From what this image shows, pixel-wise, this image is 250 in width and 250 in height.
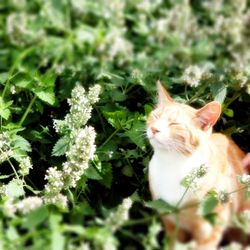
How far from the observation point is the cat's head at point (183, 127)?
1660 millimetres

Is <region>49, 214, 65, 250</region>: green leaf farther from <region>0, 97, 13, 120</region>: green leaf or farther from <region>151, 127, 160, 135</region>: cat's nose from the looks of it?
<region>0, 97, 13, 120</region>: green leaf

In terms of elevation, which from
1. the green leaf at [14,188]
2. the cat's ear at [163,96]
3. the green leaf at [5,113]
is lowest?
the green leaf at [14,188]

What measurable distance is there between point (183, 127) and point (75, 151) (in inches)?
11.9

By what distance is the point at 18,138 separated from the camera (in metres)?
1.95

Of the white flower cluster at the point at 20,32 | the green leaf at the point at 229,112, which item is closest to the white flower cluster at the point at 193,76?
the green leaf at the point at 229,112

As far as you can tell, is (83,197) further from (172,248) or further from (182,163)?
(172,248)

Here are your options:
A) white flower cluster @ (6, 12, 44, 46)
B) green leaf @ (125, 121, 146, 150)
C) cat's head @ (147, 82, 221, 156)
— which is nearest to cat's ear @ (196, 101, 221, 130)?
cat's head @ (147, 82, 221, 156)

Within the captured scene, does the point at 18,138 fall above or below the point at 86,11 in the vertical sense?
below

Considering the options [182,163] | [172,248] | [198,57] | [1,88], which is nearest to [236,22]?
[198,57]

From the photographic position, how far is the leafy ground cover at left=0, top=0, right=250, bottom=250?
1827 millimetres

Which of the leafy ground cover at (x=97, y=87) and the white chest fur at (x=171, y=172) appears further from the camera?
the leafy ground cover at (x=97, y=87)

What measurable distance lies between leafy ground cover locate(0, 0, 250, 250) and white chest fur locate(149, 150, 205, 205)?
0.07 meters

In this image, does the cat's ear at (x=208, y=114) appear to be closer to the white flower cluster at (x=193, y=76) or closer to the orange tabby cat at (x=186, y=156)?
the orange tabby cat at (x=186, y=156)

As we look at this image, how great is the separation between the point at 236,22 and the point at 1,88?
0.85 metres
